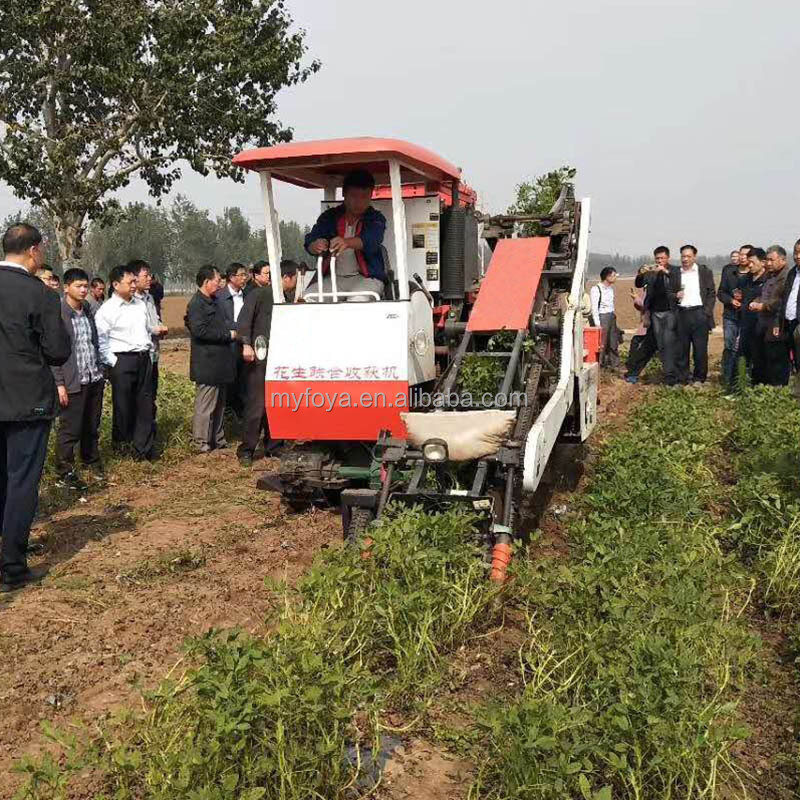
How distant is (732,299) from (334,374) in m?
7.84

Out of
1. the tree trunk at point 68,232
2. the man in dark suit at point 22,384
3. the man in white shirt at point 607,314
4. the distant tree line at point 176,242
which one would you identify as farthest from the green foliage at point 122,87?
the distant tree line at point 176,242

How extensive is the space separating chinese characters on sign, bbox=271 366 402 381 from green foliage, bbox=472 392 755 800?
1604 millimetres

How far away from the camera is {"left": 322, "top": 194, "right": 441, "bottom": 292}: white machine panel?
6.14 metres

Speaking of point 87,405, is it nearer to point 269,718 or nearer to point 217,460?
point 217,460

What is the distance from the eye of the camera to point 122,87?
18.7 m

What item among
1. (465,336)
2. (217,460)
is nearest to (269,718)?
(465,336)

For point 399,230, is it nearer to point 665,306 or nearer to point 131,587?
point 131,587

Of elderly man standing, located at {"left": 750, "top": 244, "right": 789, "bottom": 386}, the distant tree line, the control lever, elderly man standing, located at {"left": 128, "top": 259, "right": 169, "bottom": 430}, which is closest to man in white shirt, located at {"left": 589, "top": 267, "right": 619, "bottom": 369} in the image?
elderly man standing, located at {"left": 750, "top": 244, "right": 789, "bottom": 386}

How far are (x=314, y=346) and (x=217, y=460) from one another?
10.0 ft

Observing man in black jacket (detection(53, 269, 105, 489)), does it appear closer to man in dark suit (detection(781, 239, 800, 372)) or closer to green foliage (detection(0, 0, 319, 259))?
man in dark suit (detection(781, 239, 800, 372))

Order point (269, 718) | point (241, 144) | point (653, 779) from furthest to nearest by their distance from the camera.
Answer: point (241, 144), point (653, 779), point (269, 718)

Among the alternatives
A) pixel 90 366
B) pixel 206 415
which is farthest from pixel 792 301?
pixel 90 366

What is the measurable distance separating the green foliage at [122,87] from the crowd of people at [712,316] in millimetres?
11934

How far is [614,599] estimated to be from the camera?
3518 mm
